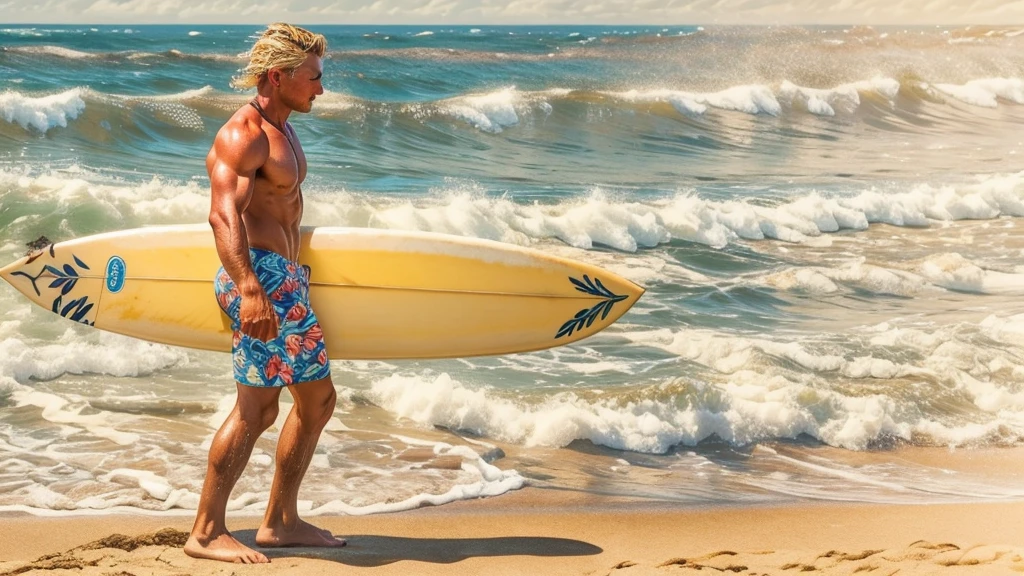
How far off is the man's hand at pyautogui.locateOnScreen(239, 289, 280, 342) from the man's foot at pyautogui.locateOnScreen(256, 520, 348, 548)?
27.5 inches

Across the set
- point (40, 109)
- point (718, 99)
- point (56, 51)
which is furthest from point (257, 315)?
point (56, 51)

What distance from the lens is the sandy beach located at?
3.08 meters

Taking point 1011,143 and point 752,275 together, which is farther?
point 1011,143

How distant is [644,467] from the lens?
4.61 metres

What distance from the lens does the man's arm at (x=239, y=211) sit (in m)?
2.79

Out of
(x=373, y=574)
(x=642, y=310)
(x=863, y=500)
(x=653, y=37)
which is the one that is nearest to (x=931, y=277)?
(x=642, y=310)

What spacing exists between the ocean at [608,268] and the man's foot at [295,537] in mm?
553

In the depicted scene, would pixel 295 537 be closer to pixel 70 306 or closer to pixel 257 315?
pixel 257 315

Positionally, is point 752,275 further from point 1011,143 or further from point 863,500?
point 1011,143

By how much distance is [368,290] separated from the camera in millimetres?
3586

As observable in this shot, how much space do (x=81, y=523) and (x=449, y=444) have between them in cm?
168

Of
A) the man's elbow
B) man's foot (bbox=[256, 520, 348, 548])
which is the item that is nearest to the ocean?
man's foot (bbox=[256, 520, 348, 548])

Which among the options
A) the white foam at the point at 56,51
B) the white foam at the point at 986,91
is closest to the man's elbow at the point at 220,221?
the white foam at the point at 56,51

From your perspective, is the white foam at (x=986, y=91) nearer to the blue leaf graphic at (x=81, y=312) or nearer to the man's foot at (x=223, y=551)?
the blue leaf graphic at (x=81, y=312)
